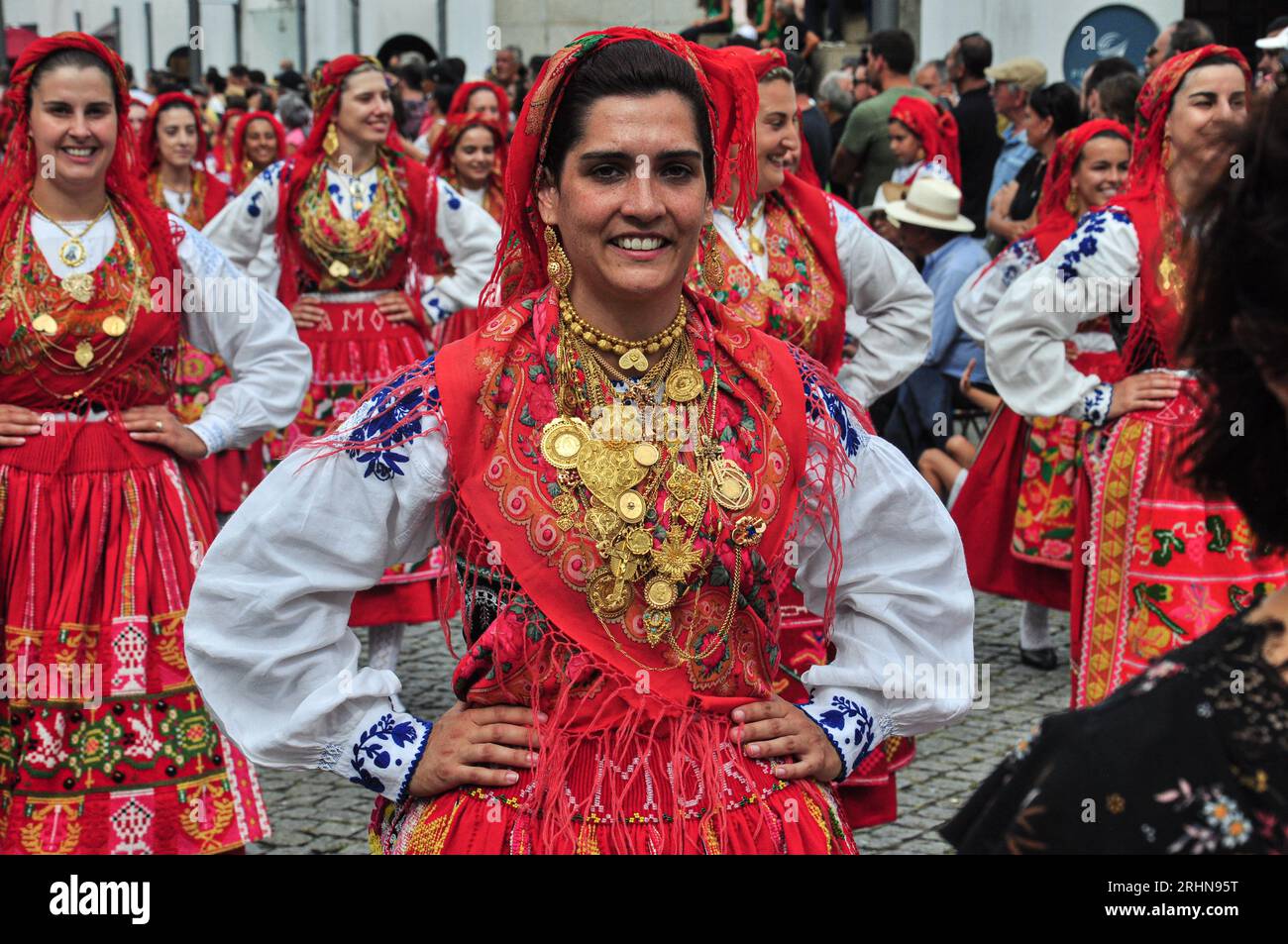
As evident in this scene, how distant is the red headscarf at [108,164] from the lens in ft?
15.5

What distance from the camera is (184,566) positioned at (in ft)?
15.8

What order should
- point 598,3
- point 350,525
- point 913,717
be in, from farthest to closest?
point 598,3
point 913,717
point 350,525

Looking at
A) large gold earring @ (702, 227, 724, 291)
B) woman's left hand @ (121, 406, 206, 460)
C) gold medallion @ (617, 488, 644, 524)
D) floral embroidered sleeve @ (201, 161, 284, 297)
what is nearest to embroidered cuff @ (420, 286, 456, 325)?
floral embroidered sleeve @ (201, 161, 284, 297)

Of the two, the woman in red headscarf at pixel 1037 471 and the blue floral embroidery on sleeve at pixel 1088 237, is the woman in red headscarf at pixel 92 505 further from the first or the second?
the woman in red headscarf at pixel 1037 471

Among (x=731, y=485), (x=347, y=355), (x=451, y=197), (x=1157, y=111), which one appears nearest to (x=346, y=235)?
(x=347, y=355)

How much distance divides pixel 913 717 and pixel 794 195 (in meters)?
2.88

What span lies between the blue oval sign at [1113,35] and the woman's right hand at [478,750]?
11.6m

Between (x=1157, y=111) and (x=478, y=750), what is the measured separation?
326 centimetres

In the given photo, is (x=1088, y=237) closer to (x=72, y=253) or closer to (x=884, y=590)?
(x=884, y=590)

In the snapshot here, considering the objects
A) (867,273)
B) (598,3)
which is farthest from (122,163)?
(598,3)

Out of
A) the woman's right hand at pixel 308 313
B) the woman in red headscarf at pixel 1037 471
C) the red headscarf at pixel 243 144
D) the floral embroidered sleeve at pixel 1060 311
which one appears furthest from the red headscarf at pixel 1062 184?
the red headscarf at pixel 243 144

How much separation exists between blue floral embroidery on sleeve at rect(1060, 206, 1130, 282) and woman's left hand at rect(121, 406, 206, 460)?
249cm

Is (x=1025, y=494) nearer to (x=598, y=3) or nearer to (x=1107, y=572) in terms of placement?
(x=1107, y=572)

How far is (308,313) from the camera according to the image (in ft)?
24.1
